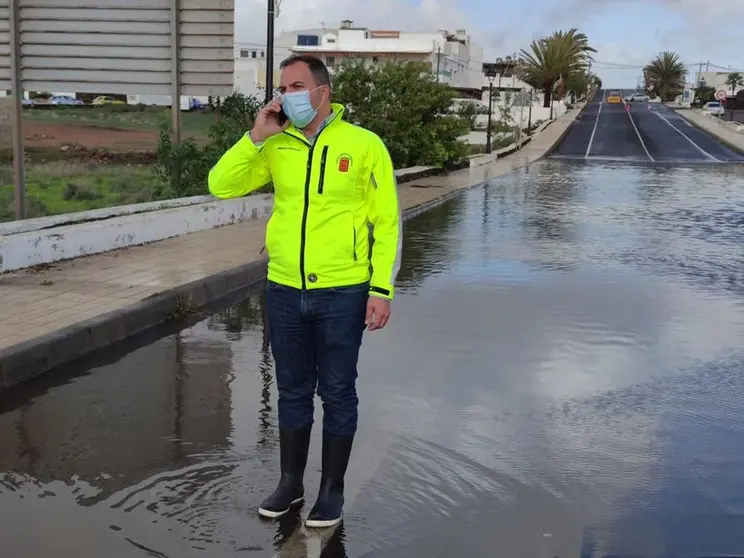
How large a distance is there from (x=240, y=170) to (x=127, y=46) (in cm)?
863

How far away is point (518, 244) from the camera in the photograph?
13281 mm

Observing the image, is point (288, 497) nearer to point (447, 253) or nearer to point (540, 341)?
point (540, 341)

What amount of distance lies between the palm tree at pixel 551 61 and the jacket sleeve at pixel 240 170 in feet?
274

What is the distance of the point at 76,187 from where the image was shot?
1728cm

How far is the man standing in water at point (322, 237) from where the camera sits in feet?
12.4

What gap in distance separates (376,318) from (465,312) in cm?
481

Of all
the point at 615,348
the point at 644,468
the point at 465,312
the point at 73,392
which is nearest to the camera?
the point at 644,468

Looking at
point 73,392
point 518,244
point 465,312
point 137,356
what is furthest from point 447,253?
point 73,392

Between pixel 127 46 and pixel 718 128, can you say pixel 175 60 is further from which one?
pixel 718 128

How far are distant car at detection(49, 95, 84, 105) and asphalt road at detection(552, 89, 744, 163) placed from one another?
3686cm

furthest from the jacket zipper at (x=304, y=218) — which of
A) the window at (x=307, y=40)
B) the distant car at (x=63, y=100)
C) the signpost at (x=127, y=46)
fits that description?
the window at (x=307, y=40)

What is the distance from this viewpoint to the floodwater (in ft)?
12.7

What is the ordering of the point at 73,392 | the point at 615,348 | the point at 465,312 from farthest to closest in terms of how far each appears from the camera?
the point at 465,312 < the point at 615,348 < the point at 73,392

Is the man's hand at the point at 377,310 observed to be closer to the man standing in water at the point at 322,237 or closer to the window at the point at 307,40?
the man standing in water at the point at 322,237
